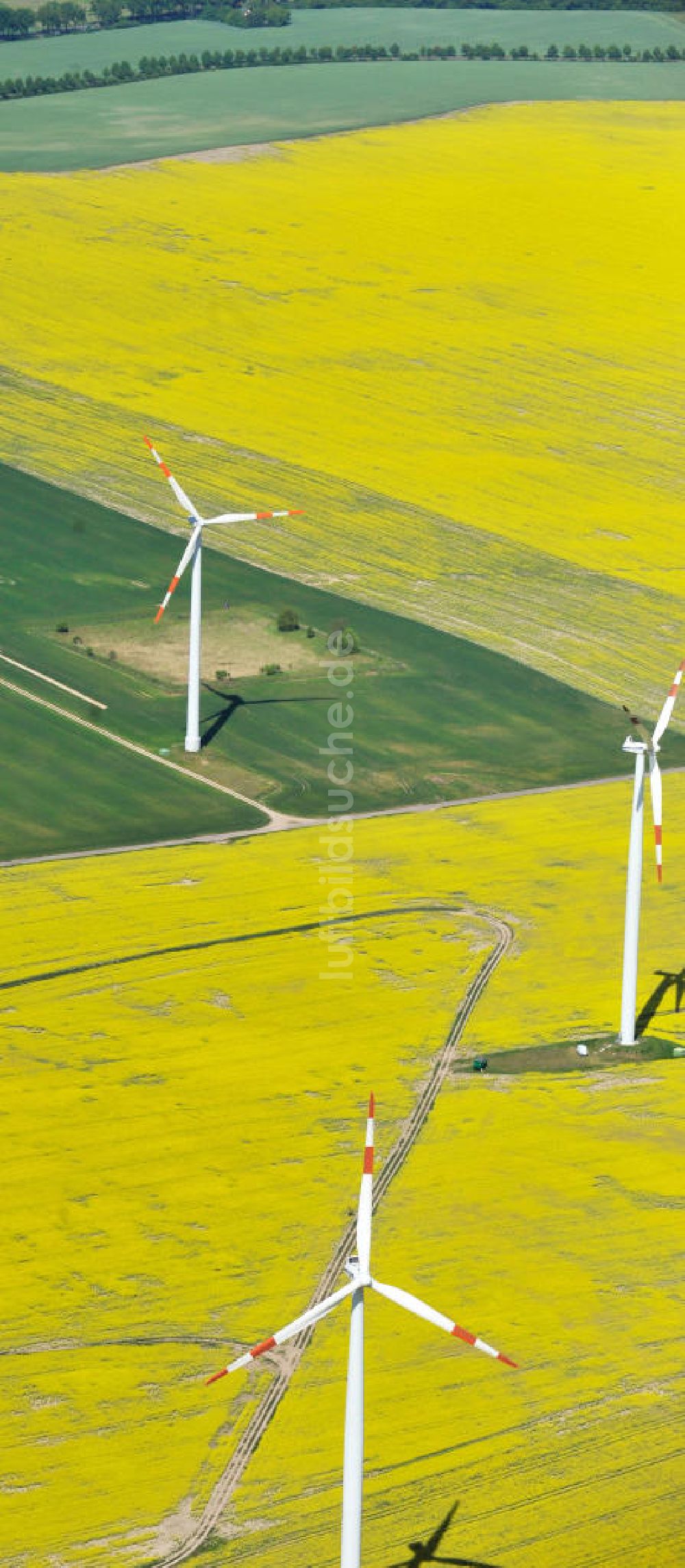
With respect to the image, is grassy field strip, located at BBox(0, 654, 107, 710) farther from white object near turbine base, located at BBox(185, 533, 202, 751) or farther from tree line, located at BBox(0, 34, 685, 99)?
tree line, located at BBox(0, 34, 685, 99)

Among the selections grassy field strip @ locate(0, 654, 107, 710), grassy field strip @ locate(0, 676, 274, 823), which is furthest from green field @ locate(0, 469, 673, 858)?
grassy field strip @ locate(0, 676, 274, 823)

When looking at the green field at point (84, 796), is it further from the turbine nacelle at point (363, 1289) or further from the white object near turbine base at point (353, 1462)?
the white object near turbine base at point (353, 1462)

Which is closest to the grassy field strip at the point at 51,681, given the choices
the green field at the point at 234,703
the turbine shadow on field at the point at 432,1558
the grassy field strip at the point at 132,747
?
the green field at the point at 234,703

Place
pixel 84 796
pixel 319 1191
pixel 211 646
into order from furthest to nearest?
pixel 211 646 → pixel 84 796 → pixel 319 1191

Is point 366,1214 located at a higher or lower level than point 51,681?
higher

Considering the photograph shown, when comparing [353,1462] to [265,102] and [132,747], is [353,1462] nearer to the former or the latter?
[132,747]

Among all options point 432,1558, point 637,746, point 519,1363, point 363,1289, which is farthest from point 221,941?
point 363,1289
